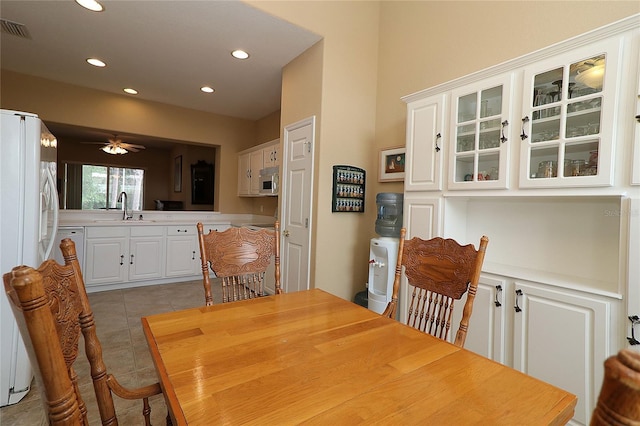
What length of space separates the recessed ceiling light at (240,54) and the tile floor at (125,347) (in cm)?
293

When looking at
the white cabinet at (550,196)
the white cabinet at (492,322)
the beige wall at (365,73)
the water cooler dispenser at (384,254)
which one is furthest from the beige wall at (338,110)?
the white cabinet at (492,322)

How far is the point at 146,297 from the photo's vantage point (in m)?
3.93

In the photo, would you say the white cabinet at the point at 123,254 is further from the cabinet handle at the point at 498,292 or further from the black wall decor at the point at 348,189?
the cabinet handle at the point at 498,292

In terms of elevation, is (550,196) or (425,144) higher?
(425,144)

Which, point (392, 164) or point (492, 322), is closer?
point (492, 322)

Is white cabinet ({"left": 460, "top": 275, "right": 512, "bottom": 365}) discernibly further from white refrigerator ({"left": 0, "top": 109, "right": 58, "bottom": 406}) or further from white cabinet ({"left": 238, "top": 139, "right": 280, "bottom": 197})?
white cabinet ({"left": 238, "top": 139, "right": 280, "bottom": 197})

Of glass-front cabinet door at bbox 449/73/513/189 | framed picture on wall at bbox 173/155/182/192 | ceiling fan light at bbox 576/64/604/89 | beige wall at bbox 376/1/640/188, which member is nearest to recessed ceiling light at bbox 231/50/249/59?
beige wall at bbox 376/1/640/188

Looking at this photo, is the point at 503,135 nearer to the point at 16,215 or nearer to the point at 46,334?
the point at 46,334

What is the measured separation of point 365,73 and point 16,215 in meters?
3.16

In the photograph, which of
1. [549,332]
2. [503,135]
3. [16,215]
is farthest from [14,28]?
[549,332]

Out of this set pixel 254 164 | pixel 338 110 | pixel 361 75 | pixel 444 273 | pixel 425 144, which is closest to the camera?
pixel 444 273

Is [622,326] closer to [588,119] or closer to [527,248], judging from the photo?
[527,248]

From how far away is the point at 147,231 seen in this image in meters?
4.38

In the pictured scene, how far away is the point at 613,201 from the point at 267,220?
448cm
